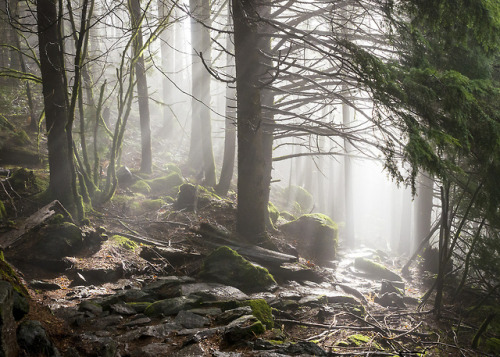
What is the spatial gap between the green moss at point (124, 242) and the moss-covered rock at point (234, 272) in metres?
1.84

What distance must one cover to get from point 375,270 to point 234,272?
6.49 m

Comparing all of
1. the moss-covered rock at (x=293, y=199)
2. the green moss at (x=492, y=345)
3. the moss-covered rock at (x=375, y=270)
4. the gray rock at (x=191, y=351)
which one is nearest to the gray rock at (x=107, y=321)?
the gray rock at (x=191, y=351)

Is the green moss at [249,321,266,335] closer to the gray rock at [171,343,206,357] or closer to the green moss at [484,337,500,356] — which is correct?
the gray rock at [171,343,206,357]

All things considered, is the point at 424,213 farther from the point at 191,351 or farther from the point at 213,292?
the point at 191,351

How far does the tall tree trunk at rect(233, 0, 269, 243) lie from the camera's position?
7.08 meters

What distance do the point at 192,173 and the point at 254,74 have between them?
10569 millimetres

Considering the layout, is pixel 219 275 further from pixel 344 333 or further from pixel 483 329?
pixel 483 329

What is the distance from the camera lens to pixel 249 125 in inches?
285

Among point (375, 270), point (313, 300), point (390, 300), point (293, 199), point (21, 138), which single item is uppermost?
point (21, 138)

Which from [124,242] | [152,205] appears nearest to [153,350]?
[124,242]

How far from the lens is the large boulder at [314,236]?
10.8m

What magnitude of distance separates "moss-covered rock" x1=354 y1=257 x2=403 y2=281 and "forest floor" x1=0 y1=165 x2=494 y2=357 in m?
1.89

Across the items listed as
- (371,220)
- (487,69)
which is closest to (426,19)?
(487,69)

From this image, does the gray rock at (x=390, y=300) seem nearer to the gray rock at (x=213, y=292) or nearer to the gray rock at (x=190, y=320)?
the gray rock at (x=213, y=292)
